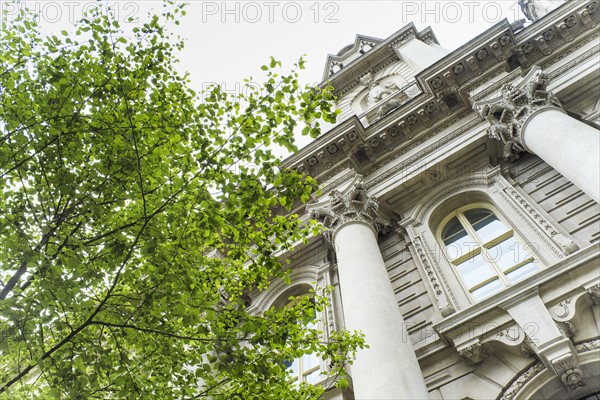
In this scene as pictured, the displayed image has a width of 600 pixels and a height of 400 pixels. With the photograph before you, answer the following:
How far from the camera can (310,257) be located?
1412 cm

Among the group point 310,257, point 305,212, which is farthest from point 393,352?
point 305,212

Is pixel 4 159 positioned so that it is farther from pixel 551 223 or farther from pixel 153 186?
pixel 551 223

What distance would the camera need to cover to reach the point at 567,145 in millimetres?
9305

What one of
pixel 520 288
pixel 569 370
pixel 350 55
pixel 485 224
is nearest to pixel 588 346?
pixel 569 370

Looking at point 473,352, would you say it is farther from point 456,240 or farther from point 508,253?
point 456,240

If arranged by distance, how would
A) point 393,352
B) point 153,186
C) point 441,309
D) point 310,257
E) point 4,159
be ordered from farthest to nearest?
point 310,257, point 441,309, point 393,352, point 153,186, point 4,159

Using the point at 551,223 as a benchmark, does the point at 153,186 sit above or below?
below

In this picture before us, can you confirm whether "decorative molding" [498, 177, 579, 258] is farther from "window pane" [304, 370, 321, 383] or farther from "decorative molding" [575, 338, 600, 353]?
"window pane" [304, 370, 321, 383]

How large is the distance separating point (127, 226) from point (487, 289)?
7571mm

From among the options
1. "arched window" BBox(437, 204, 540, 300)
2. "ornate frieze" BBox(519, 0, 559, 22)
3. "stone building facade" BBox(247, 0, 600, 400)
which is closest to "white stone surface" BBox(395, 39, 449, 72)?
"ornate frieze" BBox(519, 0, 559, 22)

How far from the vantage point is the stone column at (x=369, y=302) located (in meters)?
7.83

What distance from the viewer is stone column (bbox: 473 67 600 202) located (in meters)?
8.73

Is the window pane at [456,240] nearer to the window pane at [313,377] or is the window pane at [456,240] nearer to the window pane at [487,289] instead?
the window pane at [487,289]

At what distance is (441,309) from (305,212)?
20.1ft
